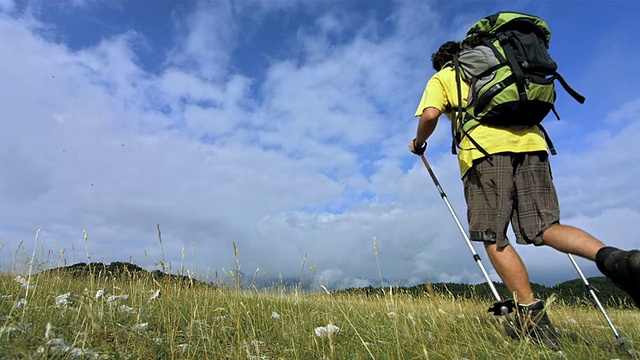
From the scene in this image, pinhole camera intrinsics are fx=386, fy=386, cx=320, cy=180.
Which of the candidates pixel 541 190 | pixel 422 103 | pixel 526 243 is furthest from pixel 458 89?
pixel 526 243

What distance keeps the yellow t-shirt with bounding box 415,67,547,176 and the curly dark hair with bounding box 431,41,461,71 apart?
0.37 metres

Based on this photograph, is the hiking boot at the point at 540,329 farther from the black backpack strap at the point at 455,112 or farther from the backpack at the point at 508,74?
the black backpack strap at the point at 455,112

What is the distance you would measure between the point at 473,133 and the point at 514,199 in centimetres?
82

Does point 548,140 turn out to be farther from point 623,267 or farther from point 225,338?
point 225,338

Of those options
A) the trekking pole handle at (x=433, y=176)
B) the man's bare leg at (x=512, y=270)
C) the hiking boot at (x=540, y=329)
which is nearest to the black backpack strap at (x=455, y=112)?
the trekking pole handle at (x=433, y=176)

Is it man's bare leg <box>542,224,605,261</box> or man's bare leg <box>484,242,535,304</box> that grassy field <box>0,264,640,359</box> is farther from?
man's bare leg <box>542,224,605,261</box>

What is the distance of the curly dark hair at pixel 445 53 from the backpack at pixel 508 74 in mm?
335

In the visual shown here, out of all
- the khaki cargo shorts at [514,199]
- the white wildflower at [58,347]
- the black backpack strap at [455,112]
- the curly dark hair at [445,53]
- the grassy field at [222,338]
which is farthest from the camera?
the curly dark hair at [445,53]

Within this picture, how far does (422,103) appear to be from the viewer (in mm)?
4473

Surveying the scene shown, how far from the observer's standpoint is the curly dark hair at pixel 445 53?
4.69m

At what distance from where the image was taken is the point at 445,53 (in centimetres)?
476

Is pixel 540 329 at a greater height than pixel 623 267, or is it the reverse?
pixel 623 267

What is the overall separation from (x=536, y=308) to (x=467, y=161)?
1.58 meters

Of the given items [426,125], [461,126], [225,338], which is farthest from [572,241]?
[225,338]
